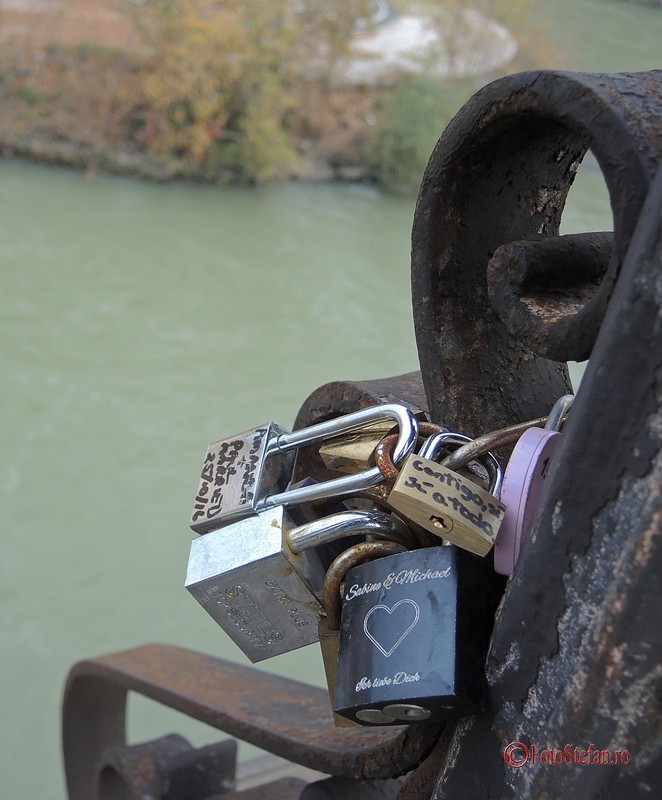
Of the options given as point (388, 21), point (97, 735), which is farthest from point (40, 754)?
point (388, 21)

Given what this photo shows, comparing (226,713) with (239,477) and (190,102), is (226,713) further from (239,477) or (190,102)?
(190,102)

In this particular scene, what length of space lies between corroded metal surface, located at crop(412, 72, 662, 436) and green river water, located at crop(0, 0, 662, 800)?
2.92 metres

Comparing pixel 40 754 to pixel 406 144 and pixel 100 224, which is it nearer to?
pixel 100 224

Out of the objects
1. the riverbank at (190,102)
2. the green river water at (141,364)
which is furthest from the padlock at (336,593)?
the riverbank at (190,102)

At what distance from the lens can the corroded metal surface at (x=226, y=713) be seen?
65 centimetres

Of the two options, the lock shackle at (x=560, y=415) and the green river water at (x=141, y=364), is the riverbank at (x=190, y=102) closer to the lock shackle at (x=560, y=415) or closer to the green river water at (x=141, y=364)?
the green river water at (x=141, y=364)

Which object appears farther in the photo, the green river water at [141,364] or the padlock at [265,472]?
the green river water at [141,364]

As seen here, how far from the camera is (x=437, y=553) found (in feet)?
1.83

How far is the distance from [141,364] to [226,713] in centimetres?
599

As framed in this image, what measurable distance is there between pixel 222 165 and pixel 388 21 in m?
6.46

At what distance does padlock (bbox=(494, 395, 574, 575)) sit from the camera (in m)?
0.55

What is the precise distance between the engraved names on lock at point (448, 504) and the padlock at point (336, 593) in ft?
0.17
